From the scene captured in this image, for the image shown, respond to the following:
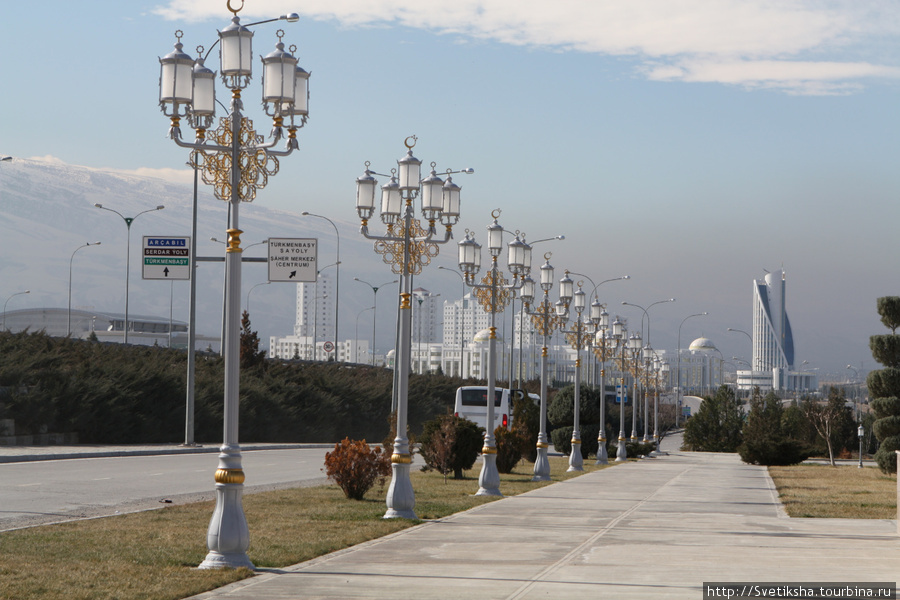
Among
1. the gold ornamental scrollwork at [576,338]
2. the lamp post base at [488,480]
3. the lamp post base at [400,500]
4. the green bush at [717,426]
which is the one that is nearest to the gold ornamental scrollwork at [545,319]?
the gold ornamental scrollwork at [576,338]

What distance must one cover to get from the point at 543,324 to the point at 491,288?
22.6ft

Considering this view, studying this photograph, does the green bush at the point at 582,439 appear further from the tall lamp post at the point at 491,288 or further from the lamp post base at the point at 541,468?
the tall lamp post at the point at 491,288

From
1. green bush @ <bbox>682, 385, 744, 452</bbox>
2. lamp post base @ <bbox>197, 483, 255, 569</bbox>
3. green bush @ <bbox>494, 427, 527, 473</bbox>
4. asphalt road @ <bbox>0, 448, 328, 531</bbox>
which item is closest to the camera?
lamp post base @ <bbox>197, 483, 255, 569</bbox>

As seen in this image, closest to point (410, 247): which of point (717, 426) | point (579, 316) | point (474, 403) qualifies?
point (579, 316)

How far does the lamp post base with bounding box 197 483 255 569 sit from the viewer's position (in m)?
10.6

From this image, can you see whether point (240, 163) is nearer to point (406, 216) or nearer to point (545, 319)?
point (406, 216)

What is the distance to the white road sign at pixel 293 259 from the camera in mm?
27031

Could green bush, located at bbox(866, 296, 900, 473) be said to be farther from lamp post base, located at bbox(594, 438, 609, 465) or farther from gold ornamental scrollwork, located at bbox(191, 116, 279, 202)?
gold ornamental scrollwork, located at bbox(191, 116, 279, 202)

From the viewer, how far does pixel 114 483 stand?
20953 mm

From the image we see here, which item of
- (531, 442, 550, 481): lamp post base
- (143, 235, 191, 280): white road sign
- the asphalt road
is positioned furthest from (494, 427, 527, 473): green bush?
(143, 235, 191, 280): white road sign

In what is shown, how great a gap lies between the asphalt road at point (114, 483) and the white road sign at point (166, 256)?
214 inches

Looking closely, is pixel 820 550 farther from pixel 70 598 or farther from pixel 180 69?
pixel 180 69

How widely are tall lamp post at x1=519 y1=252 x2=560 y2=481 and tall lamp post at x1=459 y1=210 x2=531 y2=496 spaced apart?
2.75 meters

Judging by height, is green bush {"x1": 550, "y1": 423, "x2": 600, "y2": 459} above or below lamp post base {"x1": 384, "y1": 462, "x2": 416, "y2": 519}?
below
